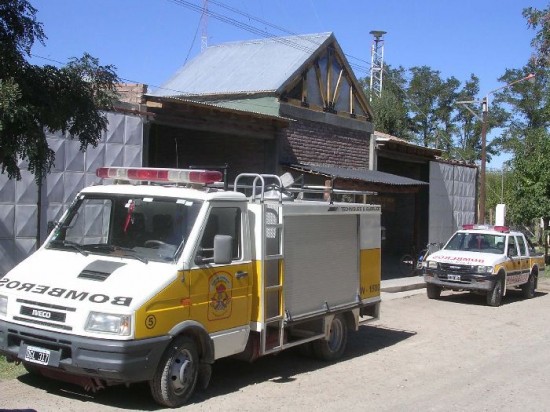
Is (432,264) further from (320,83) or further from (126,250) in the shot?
(126,250)

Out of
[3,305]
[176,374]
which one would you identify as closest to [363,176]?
[176,374]

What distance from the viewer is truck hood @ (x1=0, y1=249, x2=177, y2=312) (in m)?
6.48

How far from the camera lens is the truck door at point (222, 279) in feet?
23.4

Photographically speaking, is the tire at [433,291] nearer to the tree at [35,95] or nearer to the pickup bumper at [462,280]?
the pickup bumper at [462,280]

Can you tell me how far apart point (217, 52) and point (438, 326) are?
13003mm

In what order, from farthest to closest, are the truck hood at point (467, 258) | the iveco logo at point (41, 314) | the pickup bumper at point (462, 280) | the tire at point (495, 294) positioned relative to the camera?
1. the truck hood at point (467, 258)
2. the tire at point (495, 294)
3. the pickup bumper at point (462, 280)
4. the iveco logo at point (41, 314)

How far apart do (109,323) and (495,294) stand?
11857 mm

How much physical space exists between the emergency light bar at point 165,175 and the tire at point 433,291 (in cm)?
1037

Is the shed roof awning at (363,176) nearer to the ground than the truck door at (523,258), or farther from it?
farther from it

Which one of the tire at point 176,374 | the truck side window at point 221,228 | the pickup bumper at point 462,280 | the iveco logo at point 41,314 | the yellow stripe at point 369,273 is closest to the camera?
the iveco logo at point 41,314

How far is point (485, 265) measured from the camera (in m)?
16.2

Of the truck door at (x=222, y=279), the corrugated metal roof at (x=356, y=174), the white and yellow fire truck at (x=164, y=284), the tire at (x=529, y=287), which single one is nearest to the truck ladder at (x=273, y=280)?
the white and yellow fire truck at (x=164, y=284)

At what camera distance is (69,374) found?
6.78m

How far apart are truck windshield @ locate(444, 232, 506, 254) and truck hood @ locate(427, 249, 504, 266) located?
1.15ft
